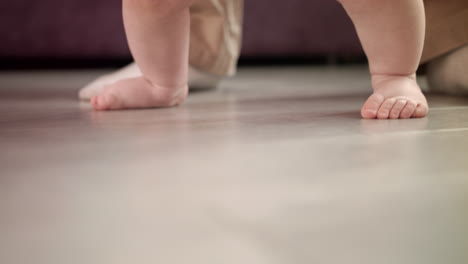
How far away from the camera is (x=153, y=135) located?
658mm

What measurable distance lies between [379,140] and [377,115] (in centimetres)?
16

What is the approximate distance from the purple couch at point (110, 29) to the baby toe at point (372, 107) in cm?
146

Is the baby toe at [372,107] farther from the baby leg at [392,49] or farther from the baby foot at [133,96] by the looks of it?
the baby foot at [133,96]

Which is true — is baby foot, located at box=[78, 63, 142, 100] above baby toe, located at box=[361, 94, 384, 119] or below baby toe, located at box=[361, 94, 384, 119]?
below

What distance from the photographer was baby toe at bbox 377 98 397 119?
2.54ft

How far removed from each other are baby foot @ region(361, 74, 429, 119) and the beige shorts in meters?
0.28

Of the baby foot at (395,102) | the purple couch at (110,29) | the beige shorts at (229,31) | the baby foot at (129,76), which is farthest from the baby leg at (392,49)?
the purple couch at (110,29)

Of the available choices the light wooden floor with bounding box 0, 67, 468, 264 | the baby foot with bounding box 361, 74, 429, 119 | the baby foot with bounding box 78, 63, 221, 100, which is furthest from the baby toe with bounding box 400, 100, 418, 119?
the baby foot with bounding box 78, 63, 221, 100

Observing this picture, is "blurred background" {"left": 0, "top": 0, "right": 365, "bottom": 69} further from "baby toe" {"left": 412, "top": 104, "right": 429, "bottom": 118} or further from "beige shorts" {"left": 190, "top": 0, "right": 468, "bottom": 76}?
"baby toe" {"left": 412, "top": 104, "right": 429, "bottom": 118}

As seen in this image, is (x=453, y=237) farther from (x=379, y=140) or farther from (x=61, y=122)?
(x=61, y=122)

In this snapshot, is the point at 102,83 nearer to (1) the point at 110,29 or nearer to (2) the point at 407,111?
(2) the point at 407,111

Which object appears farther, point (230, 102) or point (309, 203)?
point (230, 102)

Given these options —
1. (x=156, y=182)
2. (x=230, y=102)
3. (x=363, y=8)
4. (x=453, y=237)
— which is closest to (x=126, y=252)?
(x=156, y=182)

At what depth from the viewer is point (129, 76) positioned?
1173mm
